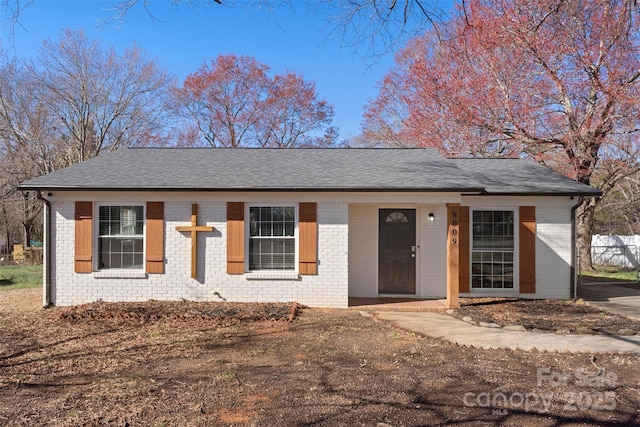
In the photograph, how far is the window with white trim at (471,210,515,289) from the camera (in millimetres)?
10047

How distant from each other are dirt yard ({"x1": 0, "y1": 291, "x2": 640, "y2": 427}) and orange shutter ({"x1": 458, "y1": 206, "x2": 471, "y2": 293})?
3.43 metres

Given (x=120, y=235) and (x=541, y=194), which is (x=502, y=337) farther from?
(x=120, y=235)

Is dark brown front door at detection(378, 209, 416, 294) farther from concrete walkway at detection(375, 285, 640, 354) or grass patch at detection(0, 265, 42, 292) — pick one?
grass patch at detection(0, 265, 42, 292)

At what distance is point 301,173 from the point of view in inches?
377

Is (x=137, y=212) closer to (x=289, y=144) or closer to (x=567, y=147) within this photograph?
(x=567, y=147)

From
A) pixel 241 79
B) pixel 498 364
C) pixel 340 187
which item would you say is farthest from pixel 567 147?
pixel 241 79

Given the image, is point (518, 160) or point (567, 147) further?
point (567, 147)

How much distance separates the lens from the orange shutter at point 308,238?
8.91 m

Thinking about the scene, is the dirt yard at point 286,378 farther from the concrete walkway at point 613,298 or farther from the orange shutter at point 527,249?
the orange shutter at point 527,249

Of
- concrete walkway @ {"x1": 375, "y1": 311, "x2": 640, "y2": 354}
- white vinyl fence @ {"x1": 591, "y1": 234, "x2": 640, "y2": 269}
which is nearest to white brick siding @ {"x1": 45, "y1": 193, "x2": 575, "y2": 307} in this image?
concrete walkway @ {"x1": 375, "y1": 311, "x2": 640, "y2": 354}

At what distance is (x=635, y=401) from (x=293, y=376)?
11.4 ft

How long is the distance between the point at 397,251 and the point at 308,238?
232 centimetres

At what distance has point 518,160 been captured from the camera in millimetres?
12359

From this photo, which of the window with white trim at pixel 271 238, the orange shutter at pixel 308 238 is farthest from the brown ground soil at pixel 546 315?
the window with white trim at pixel 271 238
